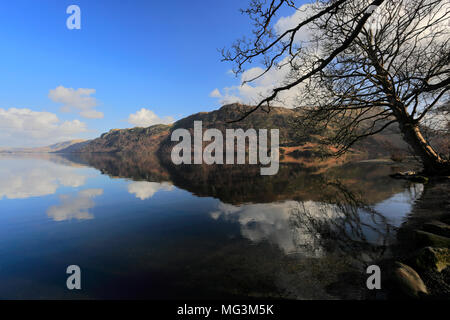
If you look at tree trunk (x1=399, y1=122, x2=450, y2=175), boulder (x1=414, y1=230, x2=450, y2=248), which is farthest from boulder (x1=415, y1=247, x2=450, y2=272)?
Result: tree trunk (x1=399, y1=122, x2=450, y2=175)

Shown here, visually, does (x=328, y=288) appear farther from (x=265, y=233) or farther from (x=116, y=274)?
(x=116, y=274)

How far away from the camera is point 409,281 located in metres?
4.61

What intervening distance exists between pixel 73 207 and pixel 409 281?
18312 millimetres

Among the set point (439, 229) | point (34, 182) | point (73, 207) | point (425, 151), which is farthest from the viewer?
point (34, 182)

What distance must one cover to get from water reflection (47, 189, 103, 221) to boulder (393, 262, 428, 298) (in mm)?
14373

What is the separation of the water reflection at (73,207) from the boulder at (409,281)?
14.4m

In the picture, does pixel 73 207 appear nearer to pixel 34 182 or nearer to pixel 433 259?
pixel 433 259

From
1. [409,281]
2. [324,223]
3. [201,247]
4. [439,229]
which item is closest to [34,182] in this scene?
[201,247]

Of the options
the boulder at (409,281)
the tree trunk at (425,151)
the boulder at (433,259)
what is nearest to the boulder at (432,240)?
the boulder at (433,259)

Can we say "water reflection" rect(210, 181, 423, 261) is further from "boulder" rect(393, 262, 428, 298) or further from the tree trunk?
the tree trunk

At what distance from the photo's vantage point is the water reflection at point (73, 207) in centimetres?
1253

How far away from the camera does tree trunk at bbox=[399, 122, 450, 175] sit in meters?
14.2

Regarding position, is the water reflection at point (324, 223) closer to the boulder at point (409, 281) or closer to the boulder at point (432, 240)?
the boulder at point (432, 240)
